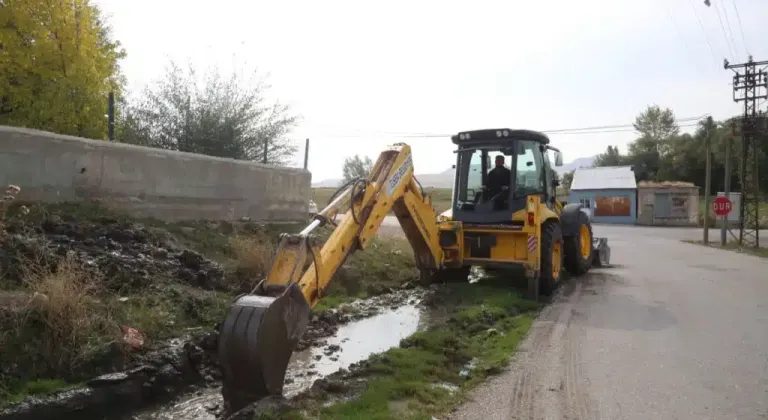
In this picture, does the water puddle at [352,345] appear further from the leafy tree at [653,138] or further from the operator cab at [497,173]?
the leafy tree at [653,138]

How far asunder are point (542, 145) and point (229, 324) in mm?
8389

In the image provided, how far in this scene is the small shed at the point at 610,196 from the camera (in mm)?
49906

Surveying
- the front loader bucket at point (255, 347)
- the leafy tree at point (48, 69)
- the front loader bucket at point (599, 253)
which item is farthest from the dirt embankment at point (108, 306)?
the front loader bucket at point (599, 253)

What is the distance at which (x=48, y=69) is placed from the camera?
12234 mm

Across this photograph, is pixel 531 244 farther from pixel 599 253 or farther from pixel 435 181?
pixel 435 181

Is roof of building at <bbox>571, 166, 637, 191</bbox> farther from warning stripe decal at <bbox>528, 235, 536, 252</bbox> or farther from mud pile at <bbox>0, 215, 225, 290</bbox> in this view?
mud pile at <bbox>0, 215, 225, 290</bbox>

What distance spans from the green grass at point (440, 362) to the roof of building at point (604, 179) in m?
44.3

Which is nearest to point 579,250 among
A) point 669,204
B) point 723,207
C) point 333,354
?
point 333,354

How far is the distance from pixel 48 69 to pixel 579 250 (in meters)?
11.7

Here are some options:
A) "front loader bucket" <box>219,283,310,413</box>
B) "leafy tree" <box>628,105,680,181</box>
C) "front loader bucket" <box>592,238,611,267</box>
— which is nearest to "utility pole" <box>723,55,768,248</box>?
"front loader bucket" <box>592,238,611,267</box>

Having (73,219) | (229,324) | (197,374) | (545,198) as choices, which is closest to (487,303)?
(545,198)

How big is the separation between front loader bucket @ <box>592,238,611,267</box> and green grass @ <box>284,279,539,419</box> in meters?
6.18

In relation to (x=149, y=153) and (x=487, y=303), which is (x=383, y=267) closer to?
(x=487, y=303)

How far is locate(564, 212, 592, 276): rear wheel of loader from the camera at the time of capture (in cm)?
1299
